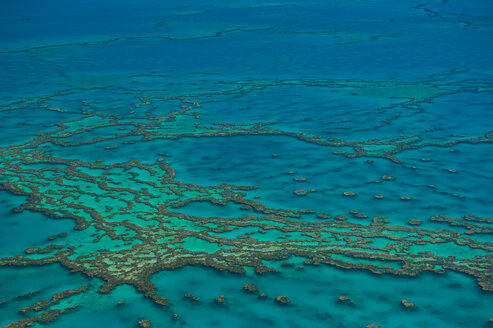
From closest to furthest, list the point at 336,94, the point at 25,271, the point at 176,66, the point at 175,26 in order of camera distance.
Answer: the point at 25,271 < the point at 336,94 < the point at 176,66 < the point at 175,26

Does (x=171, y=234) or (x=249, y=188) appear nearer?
(x=171, y=234)

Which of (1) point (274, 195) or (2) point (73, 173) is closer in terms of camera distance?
(1) point (274, 195)

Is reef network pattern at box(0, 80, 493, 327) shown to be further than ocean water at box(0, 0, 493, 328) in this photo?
Yes

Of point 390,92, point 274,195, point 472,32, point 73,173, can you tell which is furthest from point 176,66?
point 472,32

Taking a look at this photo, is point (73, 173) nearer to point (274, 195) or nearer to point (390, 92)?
point (274, 195)

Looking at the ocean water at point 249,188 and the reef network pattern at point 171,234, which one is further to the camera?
the reef network pattern at point 171,234

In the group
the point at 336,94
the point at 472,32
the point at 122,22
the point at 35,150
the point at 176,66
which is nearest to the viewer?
the point at 35,150
